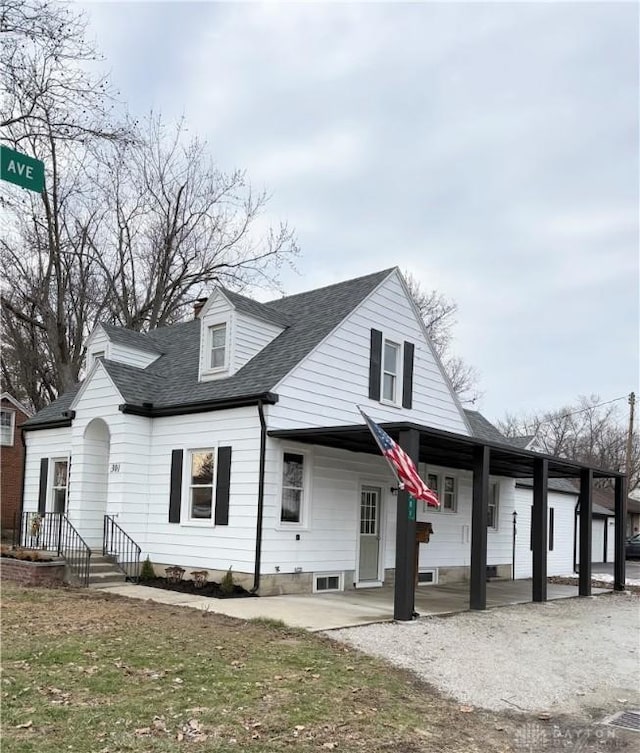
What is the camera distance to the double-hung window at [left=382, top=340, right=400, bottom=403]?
54.6ft

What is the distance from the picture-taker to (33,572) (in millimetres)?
13422

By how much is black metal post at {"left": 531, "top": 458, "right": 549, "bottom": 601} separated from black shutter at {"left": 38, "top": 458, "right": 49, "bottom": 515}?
11633 millimetres

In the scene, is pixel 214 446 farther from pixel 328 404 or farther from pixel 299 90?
pixel 299 90

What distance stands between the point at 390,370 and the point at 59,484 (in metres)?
8.72

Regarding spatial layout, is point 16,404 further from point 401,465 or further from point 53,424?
point 401,465

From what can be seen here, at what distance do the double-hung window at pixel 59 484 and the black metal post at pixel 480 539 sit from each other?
10167mm

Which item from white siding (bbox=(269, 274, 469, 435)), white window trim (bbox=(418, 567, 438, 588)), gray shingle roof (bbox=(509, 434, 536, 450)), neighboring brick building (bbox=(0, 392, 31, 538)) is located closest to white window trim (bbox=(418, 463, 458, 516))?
white siding (bbox=(269, 274, 469, 435))

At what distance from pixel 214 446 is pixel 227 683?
7.83 meters

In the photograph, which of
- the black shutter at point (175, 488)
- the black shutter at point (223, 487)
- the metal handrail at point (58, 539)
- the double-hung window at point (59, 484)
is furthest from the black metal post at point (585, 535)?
the double-hung window at point (59, 484)

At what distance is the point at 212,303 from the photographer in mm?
15672

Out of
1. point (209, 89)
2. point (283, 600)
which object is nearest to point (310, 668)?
point (283, 600)

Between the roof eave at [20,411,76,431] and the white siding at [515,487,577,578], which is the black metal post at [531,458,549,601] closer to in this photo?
the white siding at [515,487,577,578]

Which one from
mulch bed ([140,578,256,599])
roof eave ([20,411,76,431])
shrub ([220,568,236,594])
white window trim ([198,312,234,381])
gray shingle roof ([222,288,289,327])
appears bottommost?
mulch bed ([140,578,256,599])

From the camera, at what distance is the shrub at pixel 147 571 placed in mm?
14281
